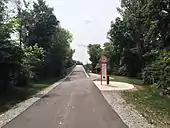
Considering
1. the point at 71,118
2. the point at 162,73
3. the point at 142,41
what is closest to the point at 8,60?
the point at 71,118

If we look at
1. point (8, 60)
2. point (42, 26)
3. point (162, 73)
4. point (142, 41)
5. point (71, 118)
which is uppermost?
point (42, 26)

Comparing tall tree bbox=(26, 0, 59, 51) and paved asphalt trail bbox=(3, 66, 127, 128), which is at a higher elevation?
tall tree bbox=(26, 0, 59, 51)

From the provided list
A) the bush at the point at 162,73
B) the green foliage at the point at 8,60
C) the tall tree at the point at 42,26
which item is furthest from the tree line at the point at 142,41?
the green foliage at the point at 8,60

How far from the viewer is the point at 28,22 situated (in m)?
64.6

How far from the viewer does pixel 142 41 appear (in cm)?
6169

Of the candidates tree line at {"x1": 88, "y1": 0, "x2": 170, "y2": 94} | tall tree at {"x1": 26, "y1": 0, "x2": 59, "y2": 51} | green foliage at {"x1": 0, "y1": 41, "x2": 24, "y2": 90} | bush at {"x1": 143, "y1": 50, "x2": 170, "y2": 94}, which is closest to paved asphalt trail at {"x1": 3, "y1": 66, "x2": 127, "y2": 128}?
green foliage at {"x1": 0, "y1": 41, "x2": 24, "y2": 90}

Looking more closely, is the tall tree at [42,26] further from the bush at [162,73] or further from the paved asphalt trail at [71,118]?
the paved asphalt trail at [71,118]

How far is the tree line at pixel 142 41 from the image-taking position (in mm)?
42522

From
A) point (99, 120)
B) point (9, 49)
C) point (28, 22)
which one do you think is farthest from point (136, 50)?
point (99, 120)

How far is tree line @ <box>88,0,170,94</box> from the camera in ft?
140

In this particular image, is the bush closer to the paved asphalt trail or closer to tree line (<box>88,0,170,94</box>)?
tree line (<box>88,0,170,94</box>)

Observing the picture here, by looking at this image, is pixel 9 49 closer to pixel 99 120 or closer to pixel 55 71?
pixel 99 120

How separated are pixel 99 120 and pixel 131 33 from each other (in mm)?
49698

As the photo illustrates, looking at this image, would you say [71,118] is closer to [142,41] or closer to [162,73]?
[162,73]
